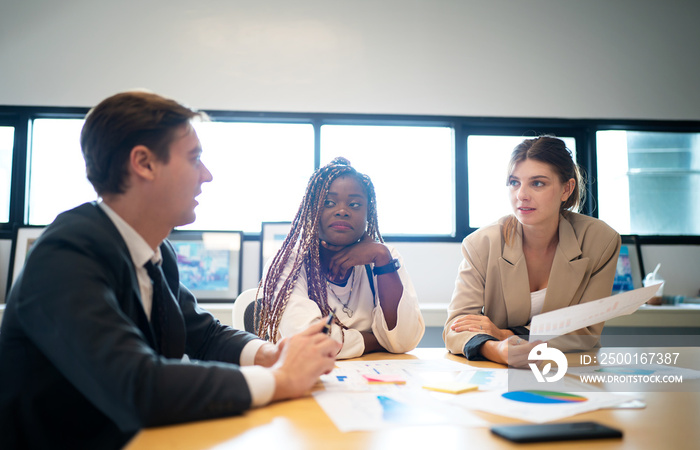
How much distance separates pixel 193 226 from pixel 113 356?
2.73 metres

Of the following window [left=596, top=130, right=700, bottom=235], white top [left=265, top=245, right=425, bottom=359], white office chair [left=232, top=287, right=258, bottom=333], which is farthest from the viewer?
window [left=596, top=130, right=700, bottom=235]

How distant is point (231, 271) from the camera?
10.6ft

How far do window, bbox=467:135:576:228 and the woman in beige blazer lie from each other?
5.31ft

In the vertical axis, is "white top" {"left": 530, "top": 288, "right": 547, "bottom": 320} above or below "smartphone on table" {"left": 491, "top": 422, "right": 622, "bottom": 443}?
above

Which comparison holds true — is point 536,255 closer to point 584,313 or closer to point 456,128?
point 584,313

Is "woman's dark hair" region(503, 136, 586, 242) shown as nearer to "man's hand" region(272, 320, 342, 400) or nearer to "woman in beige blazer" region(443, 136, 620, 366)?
"woman in beige blazer" region(443, 136, 620, 366)

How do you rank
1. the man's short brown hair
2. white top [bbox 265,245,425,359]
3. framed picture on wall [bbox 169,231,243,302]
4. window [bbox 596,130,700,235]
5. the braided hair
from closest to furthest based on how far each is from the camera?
the man's short brown hair < white top [bbox 265,245,425,359] < the braided hair < framed picture on wall [bbox 169,231,243,302] < window [bbox 596,130,700,235]

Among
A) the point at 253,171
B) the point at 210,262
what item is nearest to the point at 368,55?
the point at 253,171

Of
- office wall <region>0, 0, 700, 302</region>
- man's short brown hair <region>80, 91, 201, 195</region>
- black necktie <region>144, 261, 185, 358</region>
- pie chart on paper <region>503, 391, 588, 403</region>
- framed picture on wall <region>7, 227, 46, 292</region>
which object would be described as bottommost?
pie chart on paper <region>503, 391, 588, 403</region>

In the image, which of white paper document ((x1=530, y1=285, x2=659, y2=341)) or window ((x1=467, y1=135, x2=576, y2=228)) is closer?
white paper document ((x1=530, y1=285, x2=659, y2=341))

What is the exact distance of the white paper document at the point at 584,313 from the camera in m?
1.05

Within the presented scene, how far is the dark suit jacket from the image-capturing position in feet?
2.30

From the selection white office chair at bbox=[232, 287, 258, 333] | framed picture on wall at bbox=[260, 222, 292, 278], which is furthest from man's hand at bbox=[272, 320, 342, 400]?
framed picture on wall at bbox=[260, 222, 292, 278]

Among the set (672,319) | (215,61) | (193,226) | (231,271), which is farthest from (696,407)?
(215,61)
